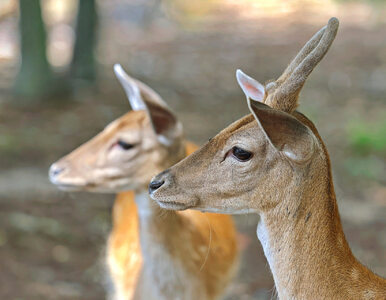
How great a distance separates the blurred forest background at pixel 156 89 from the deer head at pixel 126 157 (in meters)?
0.93

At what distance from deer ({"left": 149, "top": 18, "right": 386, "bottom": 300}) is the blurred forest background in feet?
4.98

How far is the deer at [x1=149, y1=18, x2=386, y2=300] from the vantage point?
2525 mm

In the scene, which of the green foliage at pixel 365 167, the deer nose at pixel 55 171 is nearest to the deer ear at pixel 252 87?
the deer nose at pixel 55 171

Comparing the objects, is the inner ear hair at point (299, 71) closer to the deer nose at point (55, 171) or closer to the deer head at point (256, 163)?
the deer head at point (256, 163)

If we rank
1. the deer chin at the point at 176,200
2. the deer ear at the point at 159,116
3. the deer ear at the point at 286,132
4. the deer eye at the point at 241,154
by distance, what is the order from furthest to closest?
the deer ear at the point at 159,116 < the deer chin at the point at 176,200 < the deer eye at the point at 241,154 < the deer ear at the point at 286,132

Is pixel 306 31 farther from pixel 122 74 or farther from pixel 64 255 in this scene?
pixel 122 74

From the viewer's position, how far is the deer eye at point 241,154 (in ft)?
8.35

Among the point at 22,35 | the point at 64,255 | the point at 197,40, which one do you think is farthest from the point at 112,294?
the point at 197,40

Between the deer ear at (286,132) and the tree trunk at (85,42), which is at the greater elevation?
the deer ear at (286,132)

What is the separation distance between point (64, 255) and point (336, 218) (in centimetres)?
379

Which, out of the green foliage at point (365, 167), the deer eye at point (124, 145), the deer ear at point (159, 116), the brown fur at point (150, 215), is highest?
the deer ear at point (159, 116)

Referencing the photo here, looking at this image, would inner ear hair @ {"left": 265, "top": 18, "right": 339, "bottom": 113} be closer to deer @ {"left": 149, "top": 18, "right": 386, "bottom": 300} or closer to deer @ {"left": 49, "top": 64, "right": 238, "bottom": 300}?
deer @ {"left": 149, "top": 18, "right": 386, "bottom": 300}

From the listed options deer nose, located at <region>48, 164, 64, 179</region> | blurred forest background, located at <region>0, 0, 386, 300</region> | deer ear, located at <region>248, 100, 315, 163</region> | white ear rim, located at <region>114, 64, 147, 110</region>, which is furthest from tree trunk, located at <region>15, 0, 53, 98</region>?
deer ear, located at <region>248, 100, 315, 163</region>

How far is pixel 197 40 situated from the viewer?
14.5m
